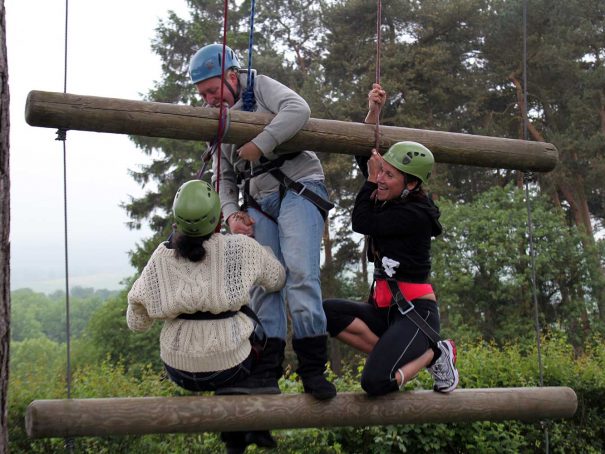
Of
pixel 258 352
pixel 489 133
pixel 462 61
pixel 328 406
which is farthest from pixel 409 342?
pixel 462 61

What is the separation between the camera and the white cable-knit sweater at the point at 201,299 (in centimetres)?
379

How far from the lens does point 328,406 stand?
4086 millimetres

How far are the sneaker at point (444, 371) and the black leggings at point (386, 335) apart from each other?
0.16 meters

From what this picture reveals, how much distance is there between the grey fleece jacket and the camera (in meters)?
4.27

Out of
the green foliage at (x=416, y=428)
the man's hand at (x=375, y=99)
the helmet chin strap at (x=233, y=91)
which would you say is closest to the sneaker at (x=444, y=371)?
the man's hand at (x=375, y=99)

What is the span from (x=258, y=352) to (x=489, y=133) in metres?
19.7

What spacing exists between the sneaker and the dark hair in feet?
4.88

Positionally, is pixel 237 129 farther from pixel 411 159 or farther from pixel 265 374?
pixel 265 374

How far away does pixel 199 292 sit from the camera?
3764mm

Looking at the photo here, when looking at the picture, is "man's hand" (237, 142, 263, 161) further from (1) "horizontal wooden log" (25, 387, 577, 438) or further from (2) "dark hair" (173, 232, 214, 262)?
(1) "horizontal wooden log" (25, 387, 577, 438)

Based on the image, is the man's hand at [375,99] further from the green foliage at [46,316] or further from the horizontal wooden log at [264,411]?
the green foliage at [46,316]

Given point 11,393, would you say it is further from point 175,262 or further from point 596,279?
point 596,279

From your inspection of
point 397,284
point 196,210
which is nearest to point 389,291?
point 397,284

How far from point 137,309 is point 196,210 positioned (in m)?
0.64
